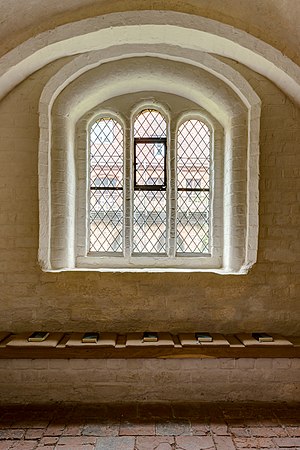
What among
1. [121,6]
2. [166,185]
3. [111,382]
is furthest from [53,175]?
[111,382]

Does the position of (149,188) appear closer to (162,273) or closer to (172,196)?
(172,196)

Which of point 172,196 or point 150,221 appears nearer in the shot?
point 172,196

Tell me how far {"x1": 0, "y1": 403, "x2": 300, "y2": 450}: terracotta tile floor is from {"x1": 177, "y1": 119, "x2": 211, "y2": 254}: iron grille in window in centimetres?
184

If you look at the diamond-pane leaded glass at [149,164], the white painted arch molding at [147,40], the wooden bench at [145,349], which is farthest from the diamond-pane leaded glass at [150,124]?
the wooden bench at [145,349]

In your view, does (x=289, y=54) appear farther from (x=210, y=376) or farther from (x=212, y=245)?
(x=210, y=376)

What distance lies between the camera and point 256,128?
409 cm

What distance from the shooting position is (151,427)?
3332 millimetres

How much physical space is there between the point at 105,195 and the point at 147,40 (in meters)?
1.79

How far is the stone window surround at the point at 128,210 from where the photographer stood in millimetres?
4642

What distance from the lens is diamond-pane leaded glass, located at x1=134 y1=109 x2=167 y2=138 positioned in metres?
4.80

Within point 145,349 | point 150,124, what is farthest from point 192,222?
point 145,349

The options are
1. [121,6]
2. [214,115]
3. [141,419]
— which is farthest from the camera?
[214,115]

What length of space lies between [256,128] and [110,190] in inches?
71.9

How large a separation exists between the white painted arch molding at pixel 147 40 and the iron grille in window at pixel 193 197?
115 centimetres
